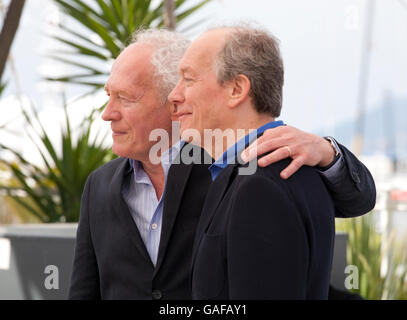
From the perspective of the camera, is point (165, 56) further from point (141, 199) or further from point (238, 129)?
point (238, 129)

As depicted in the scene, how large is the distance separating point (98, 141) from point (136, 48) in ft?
7.98

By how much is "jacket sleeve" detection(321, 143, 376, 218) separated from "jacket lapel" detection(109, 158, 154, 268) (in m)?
0.52

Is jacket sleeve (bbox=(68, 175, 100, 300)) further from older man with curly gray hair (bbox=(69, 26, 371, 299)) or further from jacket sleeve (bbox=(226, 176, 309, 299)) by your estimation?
jacket sleeve (bbox=(226, 176, 309, 299))

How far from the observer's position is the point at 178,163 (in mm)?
1717

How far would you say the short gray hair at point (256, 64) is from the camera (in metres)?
1.31

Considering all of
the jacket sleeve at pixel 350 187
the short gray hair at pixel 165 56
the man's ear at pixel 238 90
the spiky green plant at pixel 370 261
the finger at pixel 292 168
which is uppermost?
the short gray hair at pixel 165 56

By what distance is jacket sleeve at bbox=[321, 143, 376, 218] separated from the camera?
1369 mm

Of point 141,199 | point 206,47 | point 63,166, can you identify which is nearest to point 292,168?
point 206,47

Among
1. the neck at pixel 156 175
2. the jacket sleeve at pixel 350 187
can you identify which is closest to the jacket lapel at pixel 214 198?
the jacket sleeve at pixel 350 187

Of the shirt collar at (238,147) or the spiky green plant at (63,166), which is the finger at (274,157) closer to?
the shirt collar at (238,147)

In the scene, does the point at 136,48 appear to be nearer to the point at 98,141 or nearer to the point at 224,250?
the point at 224,250

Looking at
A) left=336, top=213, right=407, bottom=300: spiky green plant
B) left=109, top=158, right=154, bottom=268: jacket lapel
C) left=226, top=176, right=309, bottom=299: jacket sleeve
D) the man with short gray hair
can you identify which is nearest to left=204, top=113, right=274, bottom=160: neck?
the man with short gray hair

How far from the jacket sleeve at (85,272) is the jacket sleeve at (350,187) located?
69cm

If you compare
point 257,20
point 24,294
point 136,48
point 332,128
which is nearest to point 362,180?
point 257,20
